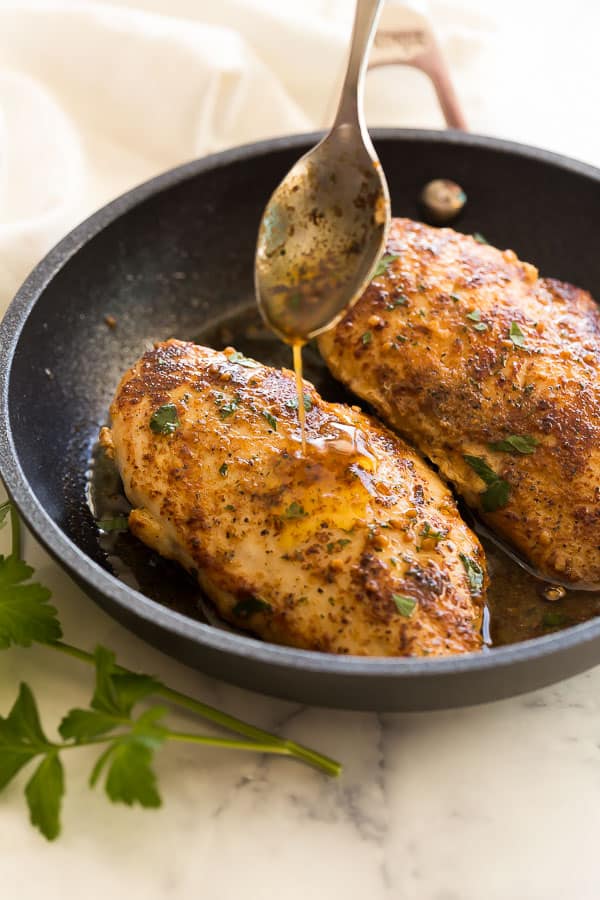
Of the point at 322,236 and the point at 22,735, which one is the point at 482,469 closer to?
the point at 322,236

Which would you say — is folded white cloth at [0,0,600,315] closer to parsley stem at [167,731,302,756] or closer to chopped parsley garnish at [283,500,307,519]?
chopped parsley garnish at [283,500,307,519]

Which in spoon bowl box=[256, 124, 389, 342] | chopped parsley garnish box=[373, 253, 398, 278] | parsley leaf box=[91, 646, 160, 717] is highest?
spoon bowl box=[256, 124, 389, 342]

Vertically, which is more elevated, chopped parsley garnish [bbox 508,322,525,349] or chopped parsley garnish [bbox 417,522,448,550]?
chopped parsley garnish [bbox 508,322,525,349]

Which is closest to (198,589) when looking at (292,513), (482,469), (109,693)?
(292,513)

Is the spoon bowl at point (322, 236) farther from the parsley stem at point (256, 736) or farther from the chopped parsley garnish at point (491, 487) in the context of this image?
the parsley stem at point (256, 736)

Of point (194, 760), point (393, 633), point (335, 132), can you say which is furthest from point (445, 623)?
point (335, 132)

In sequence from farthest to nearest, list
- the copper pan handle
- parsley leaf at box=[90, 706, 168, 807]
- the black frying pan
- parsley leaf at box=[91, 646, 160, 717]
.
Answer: the copper pan handle
the black frying pan
parsley leaf at box=[91, 646, 160, 717]
parsley leaf at box=[90, 706, 168, 807]

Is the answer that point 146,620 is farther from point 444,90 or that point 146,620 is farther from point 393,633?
point 444,90

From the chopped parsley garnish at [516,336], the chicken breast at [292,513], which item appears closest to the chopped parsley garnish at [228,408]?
the chicken breast at [292,513]

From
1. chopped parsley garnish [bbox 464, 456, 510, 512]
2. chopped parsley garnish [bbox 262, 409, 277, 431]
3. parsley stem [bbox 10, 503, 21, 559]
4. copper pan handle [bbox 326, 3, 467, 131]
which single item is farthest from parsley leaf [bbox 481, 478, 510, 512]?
copper pan handle [bbox 326, 3, 467, 131]
